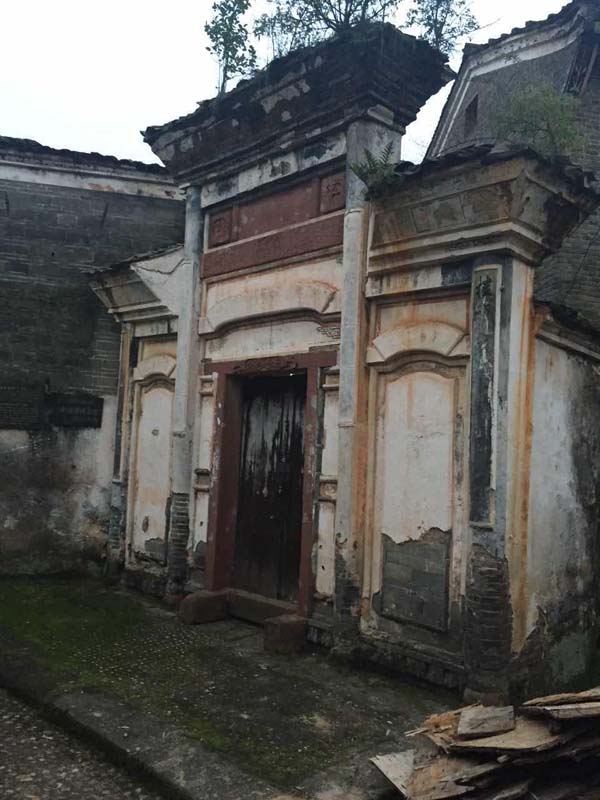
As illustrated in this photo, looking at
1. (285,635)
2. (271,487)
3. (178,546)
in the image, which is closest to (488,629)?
(285,635)

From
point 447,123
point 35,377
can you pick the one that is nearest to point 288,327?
point 35,377

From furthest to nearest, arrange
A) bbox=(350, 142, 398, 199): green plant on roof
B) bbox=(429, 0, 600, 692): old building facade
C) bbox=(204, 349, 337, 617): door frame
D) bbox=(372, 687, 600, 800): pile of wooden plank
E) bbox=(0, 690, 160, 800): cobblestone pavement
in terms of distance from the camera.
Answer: bbox=(204, 349, 337, 617): door frame
bbox=(350, 142, 398, 199): green plant on roof
bbox=(429, 0, 600, 692): old building facade
bbox=(0, 690, 160, 800): cobblestone pavement
bbox=(372, 687, 600, 800): pile of wooden plank

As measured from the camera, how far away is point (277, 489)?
23.4ft

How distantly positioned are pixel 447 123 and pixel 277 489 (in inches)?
338

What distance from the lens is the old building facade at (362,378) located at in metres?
5.22

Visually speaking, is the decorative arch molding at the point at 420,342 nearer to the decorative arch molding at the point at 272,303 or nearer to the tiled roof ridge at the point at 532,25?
the decorative arch molding at the point at 272,303

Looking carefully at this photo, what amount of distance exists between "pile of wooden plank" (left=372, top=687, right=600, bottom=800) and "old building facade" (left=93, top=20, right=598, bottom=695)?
1261mm

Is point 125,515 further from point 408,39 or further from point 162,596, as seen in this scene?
point 408,39

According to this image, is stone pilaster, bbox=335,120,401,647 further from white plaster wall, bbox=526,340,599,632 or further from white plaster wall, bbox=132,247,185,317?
white plaster wall, bbox=132,247,185,317

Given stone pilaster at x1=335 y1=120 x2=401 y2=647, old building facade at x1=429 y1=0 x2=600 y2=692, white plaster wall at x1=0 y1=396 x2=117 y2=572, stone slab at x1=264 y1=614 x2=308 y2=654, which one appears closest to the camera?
old building facade at x1=429 y1=0 x2=600 y2=692

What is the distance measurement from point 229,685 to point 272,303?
11.6ft

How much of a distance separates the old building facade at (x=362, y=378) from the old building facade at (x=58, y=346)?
1.11 m

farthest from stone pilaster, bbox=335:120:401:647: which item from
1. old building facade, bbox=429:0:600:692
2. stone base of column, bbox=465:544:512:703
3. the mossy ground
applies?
old building facade, bbox=429:0:600:692

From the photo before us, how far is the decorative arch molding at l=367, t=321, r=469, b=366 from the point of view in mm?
5508
